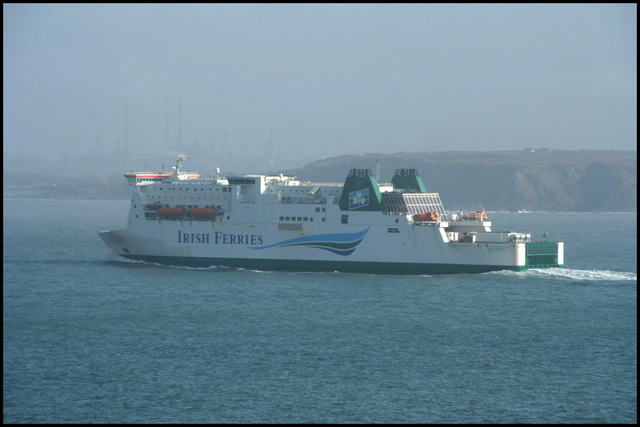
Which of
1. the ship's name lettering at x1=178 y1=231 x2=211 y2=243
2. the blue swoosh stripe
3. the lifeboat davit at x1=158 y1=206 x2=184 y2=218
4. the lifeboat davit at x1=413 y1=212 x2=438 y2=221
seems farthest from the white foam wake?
the lifeboat davit at x1=158 y1=206 x2=184 y2=218

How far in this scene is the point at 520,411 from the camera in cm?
2255

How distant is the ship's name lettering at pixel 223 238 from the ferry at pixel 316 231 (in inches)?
2.0

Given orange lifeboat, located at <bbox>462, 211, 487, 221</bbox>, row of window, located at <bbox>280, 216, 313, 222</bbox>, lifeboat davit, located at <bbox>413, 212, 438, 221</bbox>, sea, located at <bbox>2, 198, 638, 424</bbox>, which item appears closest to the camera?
sea, located at <bbox>2, 198, 638, 424</bbox>

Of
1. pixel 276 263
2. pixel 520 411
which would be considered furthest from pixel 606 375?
pixel 276 263

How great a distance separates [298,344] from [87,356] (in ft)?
21.1

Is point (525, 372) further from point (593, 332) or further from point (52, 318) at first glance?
point (52, 318)

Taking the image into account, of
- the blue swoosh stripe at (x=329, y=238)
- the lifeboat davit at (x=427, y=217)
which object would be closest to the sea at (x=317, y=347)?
the blue swoosh stripe at (x=329, y=238)

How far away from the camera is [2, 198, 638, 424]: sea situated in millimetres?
22609

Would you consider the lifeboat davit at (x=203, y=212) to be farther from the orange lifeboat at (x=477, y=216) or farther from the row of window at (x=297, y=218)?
the orange lifeboat at (x=477, y=216)

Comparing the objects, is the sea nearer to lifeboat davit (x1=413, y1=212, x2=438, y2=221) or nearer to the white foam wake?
the white foam wake

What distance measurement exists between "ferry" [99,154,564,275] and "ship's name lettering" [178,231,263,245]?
5 centimetres

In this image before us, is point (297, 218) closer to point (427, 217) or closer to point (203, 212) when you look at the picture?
point (203, 212)

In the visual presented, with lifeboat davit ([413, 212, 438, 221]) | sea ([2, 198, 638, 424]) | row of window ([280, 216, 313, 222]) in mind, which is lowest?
sea ([2, 198, 638, 424])

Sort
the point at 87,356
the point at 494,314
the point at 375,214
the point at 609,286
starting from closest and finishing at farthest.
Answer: the point at 87,356 → the point at 494,314 → the point at 609,286 → the point at 375,214
